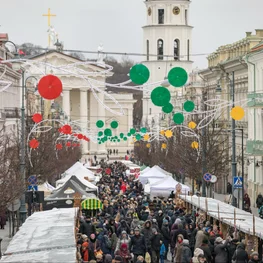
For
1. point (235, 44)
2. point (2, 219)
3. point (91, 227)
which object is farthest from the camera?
point (235, 44)

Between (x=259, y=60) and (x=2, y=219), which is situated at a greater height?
(x=259, y=60)

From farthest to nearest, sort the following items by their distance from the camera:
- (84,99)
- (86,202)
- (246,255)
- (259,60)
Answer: (84,99)
(259,60)
(86,202)
(246,255)

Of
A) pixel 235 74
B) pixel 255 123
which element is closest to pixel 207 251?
pixel 255 123

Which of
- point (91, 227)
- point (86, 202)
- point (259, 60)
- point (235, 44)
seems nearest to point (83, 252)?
point (91, 227)

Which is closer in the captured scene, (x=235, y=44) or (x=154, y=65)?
(x=235, y=44)

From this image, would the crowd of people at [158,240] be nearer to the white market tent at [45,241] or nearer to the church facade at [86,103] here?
the white market tent at [45,241]

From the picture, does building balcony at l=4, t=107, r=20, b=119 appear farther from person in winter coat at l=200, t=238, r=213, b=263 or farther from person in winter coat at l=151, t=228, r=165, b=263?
person in winter coat at l=200, t=238, r=213, b=263

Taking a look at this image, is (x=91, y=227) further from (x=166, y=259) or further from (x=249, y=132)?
(x=249, y=132)

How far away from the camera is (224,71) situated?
66.1 m

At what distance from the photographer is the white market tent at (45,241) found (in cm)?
1725

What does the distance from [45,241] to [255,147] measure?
3026 cm

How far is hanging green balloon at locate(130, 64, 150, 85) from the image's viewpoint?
67.1ft

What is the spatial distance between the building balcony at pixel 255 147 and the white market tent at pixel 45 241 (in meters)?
23.4

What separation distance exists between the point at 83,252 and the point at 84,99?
111m
